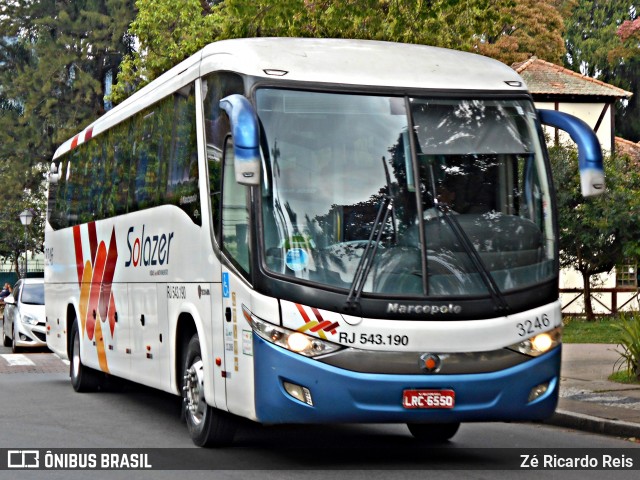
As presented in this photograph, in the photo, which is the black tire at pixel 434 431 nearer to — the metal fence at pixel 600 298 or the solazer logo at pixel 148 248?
the solazer logo at pixel 148 248

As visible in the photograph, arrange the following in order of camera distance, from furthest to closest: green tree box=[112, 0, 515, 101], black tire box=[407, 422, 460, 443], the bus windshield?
green tree box=[112, 0, 515, 101], black tire box=[407, 422, 460, 443], the bus windshield

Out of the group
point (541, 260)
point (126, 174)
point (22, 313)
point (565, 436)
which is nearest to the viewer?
point (541, 260)

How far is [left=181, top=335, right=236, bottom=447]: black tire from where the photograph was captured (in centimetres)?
1143

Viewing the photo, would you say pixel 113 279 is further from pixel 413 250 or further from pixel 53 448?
pixel 413 250

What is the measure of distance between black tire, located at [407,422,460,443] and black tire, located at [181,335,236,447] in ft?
6.13

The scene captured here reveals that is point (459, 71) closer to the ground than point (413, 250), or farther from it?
farther from it

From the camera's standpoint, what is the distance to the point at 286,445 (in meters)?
12.1

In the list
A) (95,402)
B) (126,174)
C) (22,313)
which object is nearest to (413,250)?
(126,174)

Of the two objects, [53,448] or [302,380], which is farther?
[53,448]

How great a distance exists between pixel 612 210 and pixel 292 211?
2474cm

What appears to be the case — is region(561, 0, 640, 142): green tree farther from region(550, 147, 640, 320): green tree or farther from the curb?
the curb

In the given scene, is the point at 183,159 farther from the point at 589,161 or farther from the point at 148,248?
the point at 589,161

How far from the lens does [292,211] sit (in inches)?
397

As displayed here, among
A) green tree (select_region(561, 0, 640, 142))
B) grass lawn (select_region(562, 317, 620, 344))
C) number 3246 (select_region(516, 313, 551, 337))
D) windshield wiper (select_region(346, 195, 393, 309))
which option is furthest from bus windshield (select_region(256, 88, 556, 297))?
green tree (select_region(561, 0, 640, 142))
